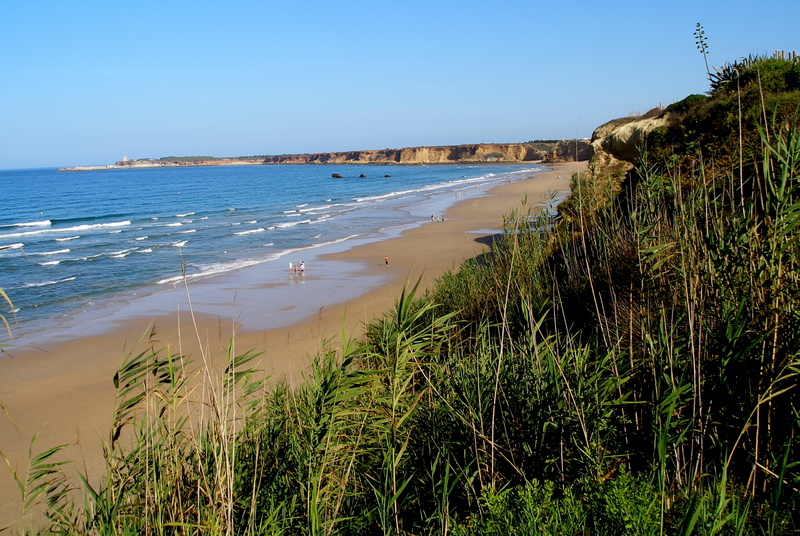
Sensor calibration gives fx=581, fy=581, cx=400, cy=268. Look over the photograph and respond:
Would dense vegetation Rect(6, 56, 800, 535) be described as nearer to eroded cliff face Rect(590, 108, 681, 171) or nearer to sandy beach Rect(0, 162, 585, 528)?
sandy beach Rect(0, 162, 585, 528)

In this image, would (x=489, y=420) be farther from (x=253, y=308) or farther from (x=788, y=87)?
(x=253, y=308)

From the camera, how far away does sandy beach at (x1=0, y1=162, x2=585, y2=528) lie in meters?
8.80

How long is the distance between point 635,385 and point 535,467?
96 cm

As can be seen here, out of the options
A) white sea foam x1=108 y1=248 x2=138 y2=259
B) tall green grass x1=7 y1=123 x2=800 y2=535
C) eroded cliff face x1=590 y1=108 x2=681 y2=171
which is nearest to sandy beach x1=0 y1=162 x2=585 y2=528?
tall green grass x1=7 y1=123 x2=800 y2=535

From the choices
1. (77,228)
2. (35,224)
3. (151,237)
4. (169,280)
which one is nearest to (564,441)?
(169,280)

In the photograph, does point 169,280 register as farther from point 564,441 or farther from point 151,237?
point 564,441

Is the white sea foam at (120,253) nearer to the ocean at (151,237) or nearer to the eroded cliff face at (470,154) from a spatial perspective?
the ocean at (151,237)

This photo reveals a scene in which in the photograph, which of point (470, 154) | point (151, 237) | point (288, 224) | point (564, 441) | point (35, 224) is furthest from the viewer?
point (470, 154)

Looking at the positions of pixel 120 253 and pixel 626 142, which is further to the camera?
pixel 120 253

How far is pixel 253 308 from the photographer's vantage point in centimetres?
1697

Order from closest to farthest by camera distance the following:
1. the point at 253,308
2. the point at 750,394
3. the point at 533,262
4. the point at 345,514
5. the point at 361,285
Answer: the point at 750,394 < the point at 345,514 < the point at 533,262 < the point at 253,308 < the point at 361,285

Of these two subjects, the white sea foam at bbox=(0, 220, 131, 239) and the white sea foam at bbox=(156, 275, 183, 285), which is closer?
the white sea foam at bbox=(156, 275, 183, 285)

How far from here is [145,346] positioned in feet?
45.1

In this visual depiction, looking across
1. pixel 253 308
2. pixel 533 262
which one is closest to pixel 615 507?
pixel 533 262
